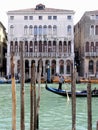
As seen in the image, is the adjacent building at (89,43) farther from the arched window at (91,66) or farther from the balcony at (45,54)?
the balcony at (45,54)

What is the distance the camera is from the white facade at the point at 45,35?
28531 millimetres

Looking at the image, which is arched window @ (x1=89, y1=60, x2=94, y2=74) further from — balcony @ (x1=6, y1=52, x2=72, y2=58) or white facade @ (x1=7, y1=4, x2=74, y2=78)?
balcony @ (x1=6, y1=52, x2=72, y2=58)

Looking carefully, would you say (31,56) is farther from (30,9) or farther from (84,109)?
(84,109)

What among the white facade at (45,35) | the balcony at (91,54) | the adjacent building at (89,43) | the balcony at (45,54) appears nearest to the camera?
the adjacent building at (89,43)

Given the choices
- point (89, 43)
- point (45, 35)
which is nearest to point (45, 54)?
point (45, 35)


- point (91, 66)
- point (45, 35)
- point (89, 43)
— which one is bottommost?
point (91, 66)

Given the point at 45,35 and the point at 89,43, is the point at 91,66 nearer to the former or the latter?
the point at 89,43

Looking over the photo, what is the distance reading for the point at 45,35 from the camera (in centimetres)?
2875

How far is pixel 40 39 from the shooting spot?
2886 cm

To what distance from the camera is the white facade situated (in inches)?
1123

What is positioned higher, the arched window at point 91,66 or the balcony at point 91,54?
the balcony at point 91,54

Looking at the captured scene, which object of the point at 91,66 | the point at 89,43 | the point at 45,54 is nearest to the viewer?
the point at 89,43

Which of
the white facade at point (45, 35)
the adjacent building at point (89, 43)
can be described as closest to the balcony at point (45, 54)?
the white facade at point (45, 35)

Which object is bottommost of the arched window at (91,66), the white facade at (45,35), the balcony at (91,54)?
the arched window at (91,66)
